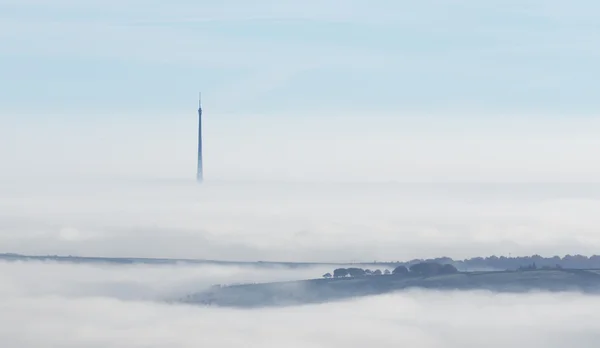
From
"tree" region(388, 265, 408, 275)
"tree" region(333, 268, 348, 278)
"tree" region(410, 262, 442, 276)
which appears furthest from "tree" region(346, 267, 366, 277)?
"tree" region(410, 262, 442, 276)

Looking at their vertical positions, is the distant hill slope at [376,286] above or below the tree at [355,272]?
below

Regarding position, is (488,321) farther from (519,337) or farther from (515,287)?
(515,287)

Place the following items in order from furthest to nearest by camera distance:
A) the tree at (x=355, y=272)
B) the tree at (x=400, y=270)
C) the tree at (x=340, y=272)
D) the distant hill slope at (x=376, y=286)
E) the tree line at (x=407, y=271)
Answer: the tree at (x=340, y=272)
the tree at (x=355, y=272)
the tree at (x=400, y=270)
the distant hill slope at (x=376, y=286)
the tree line at (x=407, y=271)

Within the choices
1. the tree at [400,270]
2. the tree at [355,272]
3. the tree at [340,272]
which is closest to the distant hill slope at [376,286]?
the tree at [340,272]

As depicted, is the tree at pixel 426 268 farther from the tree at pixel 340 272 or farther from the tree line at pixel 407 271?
the tree at pixel 340 272

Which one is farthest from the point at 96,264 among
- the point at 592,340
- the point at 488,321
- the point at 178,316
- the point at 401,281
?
the point at 592,340

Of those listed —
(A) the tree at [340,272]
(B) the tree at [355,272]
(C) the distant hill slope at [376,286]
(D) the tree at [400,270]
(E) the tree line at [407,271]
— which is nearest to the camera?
(E) the tree line at [407,271]

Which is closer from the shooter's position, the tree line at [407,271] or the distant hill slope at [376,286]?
the tree line at [407,271]

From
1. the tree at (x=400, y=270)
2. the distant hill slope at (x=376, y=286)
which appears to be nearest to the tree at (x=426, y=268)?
the distant hill slope at (x=376, y=286)

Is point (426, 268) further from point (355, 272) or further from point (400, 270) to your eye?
point (355, 272)

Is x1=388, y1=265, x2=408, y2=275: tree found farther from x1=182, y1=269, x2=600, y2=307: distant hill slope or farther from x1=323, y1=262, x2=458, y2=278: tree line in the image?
x1=182, y1=269, x2=600, y2=307: distant hill slope
